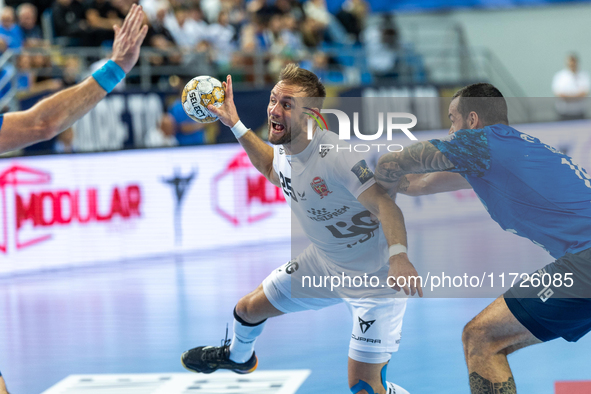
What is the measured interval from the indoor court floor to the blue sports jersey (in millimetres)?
1280

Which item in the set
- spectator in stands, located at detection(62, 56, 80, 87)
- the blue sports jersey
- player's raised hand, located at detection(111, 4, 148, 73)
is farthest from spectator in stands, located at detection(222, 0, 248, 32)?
the blue sports jersey

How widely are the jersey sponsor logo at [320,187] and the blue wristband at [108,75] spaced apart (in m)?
1.21

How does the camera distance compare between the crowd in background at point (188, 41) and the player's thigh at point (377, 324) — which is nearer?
the player's thigh at point (377, 324)

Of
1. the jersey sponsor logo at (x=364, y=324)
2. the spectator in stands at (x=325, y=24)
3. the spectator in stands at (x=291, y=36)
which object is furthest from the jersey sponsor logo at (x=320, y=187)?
the spectator in stands at (x=325, y=24)

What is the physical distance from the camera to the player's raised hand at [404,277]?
353 cm

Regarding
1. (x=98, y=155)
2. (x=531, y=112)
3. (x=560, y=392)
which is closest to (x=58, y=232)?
(x=98, y=155)

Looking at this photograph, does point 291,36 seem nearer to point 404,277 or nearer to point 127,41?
point 127,41

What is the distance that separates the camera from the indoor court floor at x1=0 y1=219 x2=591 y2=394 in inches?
205

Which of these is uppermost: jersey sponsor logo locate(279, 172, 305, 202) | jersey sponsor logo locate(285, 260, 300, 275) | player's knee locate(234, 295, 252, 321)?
jersey sponsor logo locate(279, 172, 305, 202)

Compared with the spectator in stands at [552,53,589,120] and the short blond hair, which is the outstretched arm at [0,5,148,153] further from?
the spectator in stands at [552,53,589,120]

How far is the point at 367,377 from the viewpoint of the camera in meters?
4.05

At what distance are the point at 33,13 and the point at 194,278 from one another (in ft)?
17.6

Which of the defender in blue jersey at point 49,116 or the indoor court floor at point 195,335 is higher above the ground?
the defender in blue jersey at point 49,116

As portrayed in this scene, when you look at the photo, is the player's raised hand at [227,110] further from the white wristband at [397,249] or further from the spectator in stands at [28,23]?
the spectator in stands at [28,23]
